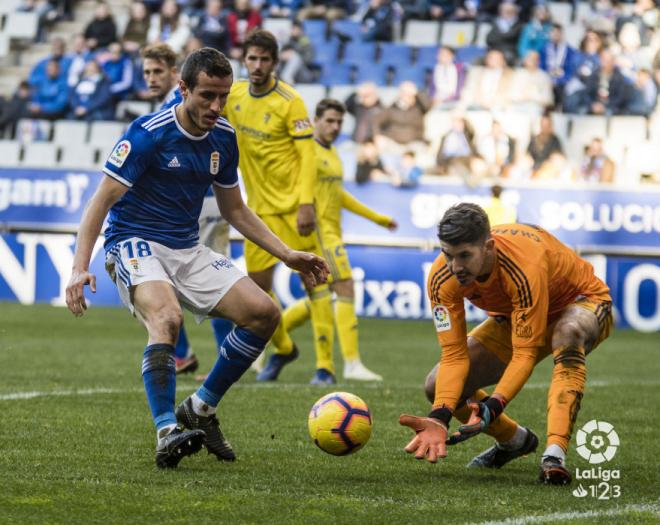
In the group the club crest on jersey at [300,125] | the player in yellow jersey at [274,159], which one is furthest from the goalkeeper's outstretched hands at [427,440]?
the club crest on jersey at [300,125]

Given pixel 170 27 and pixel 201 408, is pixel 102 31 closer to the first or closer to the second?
pixel 170 27

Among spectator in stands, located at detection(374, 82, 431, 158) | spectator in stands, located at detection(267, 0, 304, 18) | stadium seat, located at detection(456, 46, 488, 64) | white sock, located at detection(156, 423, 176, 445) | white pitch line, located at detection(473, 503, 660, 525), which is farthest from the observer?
spectator in stands, located at detection(267, 0, 304, 18)

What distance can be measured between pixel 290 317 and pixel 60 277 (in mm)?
7818

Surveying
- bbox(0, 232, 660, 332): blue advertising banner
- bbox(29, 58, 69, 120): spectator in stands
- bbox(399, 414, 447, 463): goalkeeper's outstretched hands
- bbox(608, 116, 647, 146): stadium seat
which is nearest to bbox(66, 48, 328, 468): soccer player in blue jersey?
bbox(399, 414, 447, 463): goalkeeper's outstretched hands

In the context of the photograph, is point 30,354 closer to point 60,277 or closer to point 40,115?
point 60,277

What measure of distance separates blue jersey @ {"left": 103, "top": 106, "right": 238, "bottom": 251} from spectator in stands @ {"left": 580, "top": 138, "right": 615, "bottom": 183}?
13185 mm

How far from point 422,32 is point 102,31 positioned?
581 cm

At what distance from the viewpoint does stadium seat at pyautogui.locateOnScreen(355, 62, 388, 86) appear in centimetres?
2267

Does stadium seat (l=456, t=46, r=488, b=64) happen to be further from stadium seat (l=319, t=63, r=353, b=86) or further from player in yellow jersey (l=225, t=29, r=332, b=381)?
player in yellow jersey (l=225, t=29, r=332, b=381)

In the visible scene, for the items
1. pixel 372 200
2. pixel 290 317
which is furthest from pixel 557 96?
pixel 290 317

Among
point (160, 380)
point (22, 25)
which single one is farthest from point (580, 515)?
point (22, 25)

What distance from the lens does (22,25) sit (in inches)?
1043

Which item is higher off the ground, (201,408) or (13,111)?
(201,408)

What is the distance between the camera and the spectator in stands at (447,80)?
21.1 m
